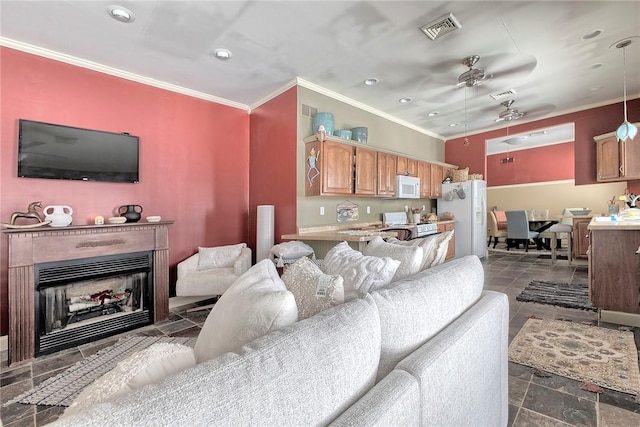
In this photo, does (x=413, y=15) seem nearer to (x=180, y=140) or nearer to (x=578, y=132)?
(x=180, y=140)

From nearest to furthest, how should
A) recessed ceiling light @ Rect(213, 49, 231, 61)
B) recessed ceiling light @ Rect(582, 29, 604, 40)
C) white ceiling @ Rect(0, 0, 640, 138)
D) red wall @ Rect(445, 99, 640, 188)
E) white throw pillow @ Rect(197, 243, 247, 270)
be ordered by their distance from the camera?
white ceiling @ Rect(0, 0, 640, 138)
recessed ceiling light @ Rect(582, 29, 604, 40)
recessed ceiling light @ Rect(213, 49, 231, 61)
white throw pillow @ Rect(197, 243, 247, 270)
red wall @ Rect(445, 99, 640, 188)

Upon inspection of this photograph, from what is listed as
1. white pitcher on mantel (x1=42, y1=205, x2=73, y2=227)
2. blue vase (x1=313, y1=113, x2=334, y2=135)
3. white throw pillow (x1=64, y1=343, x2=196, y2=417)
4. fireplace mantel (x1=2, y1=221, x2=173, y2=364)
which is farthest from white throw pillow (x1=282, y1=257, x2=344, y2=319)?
blue vase (x1=313, y1=113, x2=334, y2=135)

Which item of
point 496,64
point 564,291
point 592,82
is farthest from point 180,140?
point 592,82

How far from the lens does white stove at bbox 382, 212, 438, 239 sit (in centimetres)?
465

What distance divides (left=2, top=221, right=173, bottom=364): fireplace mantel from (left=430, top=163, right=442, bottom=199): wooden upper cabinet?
512 cm

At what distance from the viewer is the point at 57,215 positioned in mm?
2672

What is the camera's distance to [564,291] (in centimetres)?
372

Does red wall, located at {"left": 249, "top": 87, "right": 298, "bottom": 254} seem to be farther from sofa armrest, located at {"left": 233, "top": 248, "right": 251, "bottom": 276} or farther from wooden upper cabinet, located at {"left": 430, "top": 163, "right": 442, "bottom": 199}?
wooden upper cabinet, located at {"left": 430, "top": 163, "right": 442, "bottom": 199}

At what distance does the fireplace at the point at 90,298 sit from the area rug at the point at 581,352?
355cm

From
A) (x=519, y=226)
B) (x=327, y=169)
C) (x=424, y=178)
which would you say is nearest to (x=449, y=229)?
(x=424, y=178)

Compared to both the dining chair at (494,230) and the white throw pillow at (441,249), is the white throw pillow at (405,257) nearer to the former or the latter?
the white throw pillow at (441,249)

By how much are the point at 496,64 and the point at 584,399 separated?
3464mm

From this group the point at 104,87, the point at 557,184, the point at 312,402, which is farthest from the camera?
the point at 557,184

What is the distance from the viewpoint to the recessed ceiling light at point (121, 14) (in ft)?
7.68
